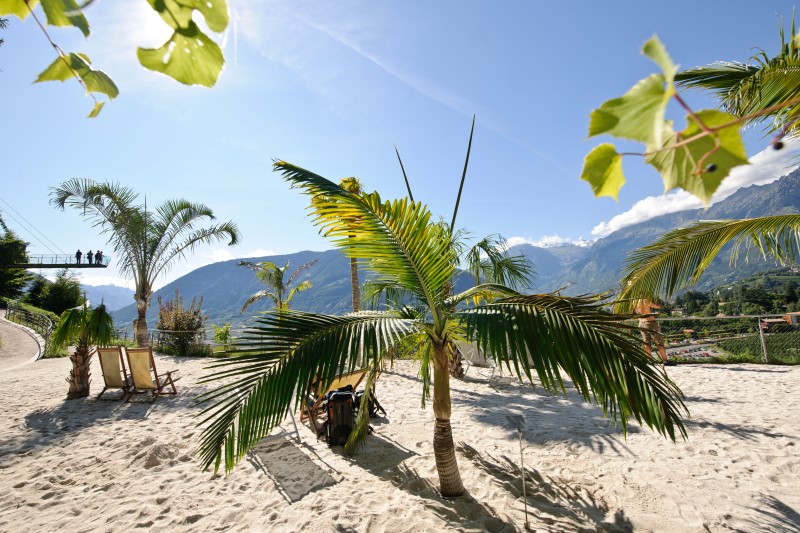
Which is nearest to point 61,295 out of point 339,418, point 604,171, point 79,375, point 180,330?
point 180,330

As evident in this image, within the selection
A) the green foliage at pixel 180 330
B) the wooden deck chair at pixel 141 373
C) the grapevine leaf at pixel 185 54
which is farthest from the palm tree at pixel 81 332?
the grapevine leaf at pixel 185 54

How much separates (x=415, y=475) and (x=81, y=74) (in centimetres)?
421

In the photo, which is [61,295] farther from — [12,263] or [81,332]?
[81,332]

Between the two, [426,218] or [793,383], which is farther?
[793,383]

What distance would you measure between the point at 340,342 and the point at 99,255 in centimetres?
3759

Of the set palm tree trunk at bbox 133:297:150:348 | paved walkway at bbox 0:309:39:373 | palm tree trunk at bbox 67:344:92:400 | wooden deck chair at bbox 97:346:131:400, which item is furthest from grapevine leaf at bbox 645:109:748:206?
paved walkway at bbox 0:309:39:373

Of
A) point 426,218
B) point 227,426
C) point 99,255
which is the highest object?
point 99,255

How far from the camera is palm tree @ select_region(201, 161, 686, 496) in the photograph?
223 centimetres

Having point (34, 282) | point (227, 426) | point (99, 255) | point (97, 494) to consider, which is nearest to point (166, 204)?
point (97, 494)

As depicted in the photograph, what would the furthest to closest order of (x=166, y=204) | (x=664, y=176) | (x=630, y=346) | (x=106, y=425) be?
(x=166, y=204), (x=106, y=425), (x=630, y=346), (x=664, y=176)

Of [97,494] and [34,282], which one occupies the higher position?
[34,282]

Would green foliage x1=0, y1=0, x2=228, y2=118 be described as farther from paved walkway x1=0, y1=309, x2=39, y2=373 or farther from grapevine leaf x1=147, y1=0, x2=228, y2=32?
paved walkway x1=0, y1=309, x2=39, y2=373

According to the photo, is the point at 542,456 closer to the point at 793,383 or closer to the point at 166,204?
the point at 793,383

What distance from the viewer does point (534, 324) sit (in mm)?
2348
